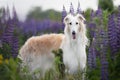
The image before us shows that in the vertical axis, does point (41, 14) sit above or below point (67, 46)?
above

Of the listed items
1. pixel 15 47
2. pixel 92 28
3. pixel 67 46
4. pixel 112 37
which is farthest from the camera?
pixel 67 46

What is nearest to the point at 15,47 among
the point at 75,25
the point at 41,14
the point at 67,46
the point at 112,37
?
the point at 112,37

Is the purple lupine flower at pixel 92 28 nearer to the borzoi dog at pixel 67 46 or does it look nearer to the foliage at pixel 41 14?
the borzoi dog at pixel 67 46

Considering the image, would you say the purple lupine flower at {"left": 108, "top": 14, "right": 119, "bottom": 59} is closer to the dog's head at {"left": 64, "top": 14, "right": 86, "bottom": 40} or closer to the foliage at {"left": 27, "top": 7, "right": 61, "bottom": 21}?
the dog's head at {"left": 64, "top": 14, "right": 86, "bottom": 40}

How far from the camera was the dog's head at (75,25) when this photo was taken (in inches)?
345

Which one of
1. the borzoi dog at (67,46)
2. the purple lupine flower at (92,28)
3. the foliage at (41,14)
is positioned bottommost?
the borzoi dog at (67,46)

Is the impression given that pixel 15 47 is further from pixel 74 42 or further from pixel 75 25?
pixel 74 42

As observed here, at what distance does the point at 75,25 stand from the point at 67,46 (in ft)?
1.79

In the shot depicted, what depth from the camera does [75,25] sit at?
8.76m

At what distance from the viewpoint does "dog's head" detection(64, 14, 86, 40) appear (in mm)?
8758

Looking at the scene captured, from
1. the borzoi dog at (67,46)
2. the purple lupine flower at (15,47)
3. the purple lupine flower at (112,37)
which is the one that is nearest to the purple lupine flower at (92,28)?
the borzoi dog at (67,46)

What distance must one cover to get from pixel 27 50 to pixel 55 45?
616 mm

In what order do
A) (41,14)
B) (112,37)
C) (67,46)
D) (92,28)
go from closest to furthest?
(112,37)
(92,28)
(67,46)
(41,14)

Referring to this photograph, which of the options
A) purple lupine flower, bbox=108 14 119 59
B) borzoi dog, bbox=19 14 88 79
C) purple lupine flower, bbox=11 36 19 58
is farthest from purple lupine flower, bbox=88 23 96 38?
purple lupine flower, bbox=11 36 19 58
